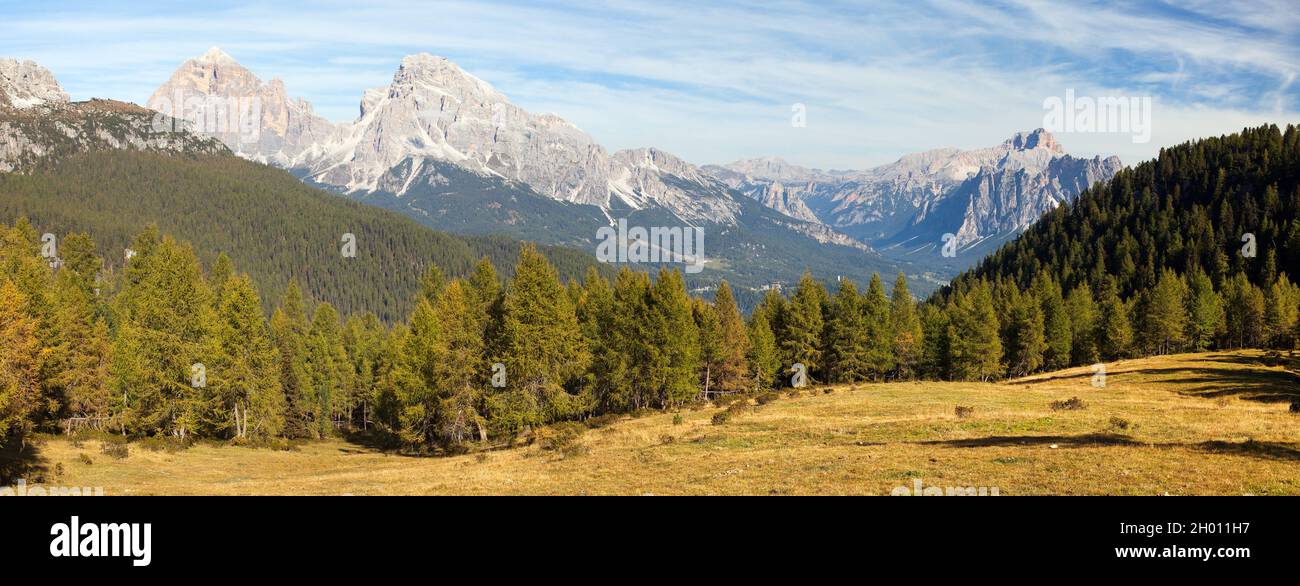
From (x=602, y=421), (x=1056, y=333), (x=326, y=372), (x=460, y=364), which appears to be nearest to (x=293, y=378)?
(x=326, y=372)

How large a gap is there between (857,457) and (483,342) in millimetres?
32789

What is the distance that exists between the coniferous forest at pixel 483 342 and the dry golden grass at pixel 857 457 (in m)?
6.48

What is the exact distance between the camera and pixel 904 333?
90562 mm

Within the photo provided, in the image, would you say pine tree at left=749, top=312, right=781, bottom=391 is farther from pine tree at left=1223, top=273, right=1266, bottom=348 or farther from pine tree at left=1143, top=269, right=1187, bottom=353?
pine tree at left=1223, top=273, right=1266, bottom=348

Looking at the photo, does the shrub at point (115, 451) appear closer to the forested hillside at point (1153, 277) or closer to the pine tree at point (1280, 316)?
the forested hillside at point (1153, 277)

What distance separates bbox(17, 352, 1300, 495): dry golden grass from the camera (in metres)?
20.9

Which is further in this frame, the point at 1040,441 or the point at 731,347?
the point at 731,347

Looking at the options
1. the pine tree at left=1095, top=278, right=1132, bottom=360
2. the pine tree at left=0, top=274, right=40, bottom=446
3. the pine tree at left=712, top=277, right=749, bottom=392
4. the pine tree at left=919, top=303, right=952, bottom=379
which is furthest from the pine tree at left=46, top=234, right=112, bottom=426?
the pine tree at left=1095, top=278, right=1132, bottom=360

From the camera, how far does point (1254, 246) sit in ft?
488

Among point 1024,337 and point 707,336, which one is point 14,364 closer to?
point 707,336
